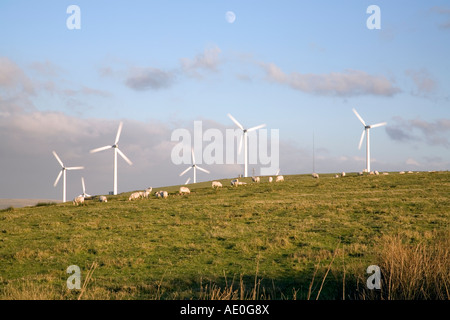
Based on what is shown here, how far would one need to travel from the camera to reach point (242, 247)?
68.2 feet

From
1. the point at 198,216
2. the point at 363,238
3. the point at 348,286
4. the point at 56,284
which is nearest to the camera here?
the point at 348,286

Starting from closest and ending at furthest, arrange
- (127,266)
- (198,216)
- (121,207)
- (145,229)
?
(127,266), (145,229), (198,216), (121,207)

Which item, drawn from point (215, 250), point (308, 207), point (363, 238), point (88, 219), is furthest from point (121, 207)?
point (363, 238)

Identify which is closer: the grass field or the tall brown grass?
the tall brown grass

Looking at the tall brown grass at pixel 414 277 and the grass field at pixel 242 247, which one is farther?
the grass field at pixel 242 247

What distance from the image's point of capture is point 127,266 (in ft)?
59.3

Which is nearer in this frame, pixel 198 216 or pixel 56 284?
pixel 56 284

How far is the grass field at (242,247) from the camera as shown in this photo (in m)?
11.9

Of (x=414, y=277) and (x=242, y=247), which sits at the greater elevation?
(x=414, y=277)

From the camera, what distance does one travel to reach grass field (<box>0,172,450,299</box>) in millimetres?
11914

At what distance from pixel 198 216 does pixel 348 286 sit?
61.8 ft
